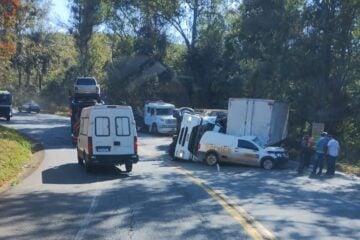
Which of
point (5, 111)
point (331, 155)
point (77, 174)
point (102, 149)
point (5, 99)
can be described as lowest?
point (5, 111)

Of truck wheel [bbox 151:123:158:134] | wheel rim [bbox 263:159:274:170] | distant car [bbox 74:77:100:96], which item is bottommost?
truck wheel [bbox 151:123:158:134]

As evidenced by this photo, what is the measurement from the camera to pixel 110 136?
19.9 meters

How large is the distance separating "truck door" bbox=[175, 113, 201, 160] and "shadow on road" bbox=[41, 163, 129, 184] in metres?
4.53

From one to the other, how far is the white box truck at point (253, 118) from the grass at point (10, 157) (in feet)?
31.9

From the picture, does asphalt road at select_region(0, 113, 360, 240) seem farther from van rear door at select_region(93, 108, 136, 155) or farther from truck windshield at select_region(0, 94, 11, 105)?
truck windshield at select_region(0, 94, 11, 105)

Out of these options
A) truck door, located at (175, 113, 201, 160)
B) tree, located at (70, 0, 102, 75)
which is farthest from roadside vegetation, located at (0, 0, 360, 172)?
truck door, located at (175, 113, 201, 160)

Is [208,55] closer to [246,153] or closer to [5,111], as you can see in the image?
[5,111]

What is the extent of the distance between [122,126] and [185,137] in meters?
6.19

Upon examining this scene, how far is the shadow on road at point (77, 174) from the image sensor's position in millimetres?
17781

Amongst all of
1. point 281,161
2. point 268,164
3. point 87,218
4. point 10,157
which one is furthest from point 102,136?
point 87,218

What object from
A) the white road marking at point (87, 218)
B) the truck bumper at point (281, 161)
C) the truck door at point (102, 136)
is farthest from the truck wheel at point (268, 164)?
the white road marking at point (87, 218)

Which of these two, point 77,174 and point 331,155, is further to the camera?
point 331,155

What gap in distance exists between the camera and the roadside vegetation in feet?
100

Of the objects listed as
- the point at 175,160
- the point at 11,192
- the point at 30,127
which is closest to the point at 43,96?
A: the point at 30,127
